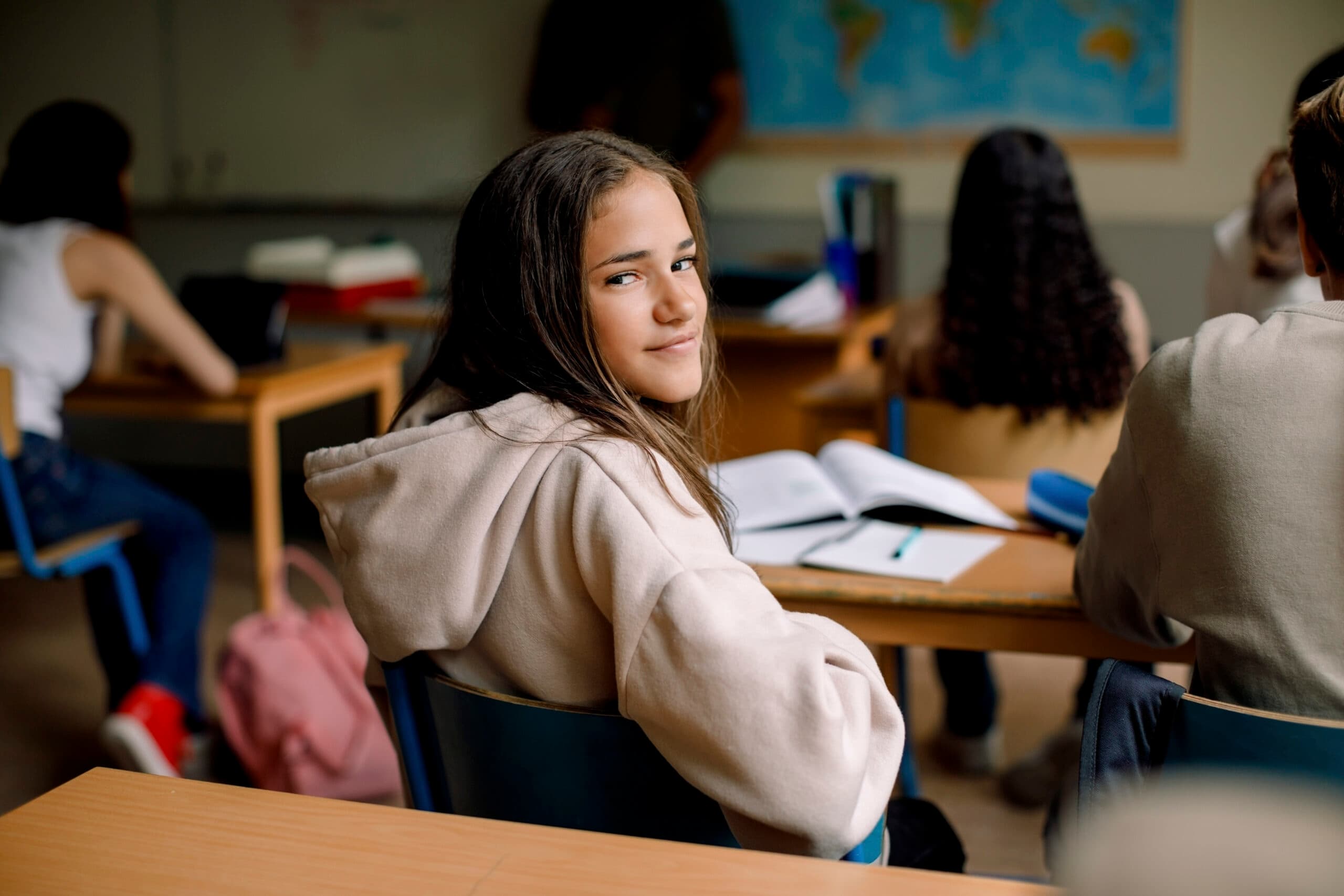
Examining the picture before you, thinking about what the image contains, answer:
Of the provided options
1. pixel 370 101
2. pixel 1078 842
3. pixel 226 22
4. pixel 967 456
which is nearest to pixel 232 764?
pixel 967 456

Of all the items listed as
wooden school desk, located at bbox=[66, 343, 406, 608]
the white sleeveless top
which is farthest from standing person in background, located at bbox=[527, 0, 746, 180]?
the white sleeveless top

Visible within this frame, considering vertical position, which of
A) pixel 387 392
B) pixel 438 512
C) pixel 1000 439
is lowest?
pixel 387 392

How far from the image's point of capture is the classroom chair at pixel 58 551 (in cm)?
221

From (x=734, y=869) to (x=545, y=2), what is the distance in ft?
12.9

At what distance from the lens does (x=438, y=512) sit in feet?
2.93

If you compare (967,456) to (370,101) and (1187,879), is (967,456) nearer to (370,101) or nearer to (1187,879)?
(1187,879)

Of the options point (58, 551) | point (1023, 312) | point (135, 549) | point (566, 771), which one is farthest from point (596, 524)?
point (135, 549)

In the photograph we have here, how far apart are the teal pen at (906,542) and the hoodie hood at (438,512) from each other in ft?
1.89

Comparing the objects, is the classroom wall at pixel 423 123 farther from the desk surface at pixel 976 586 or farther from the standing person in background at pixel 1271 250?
the desk surface at pixel 976 586

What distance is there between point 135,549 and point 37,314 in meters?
0.49

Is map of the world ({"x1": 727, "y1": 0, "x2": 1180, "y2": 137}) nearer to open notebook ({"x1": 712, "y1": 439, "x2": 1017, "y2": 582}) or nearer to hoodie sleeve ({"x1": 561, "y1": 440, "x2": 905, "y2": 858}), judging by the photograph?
open notebook ({"x1": 712, "y1": 439, "x2": 1017, "y2": 582})

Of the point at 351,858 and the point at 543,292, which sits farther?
the point at 543,292

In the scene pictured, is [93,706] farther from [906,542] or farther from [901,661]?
[906,542]

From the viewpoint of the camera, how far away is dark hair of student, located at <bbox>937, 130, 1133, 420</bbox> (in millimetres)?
2039
